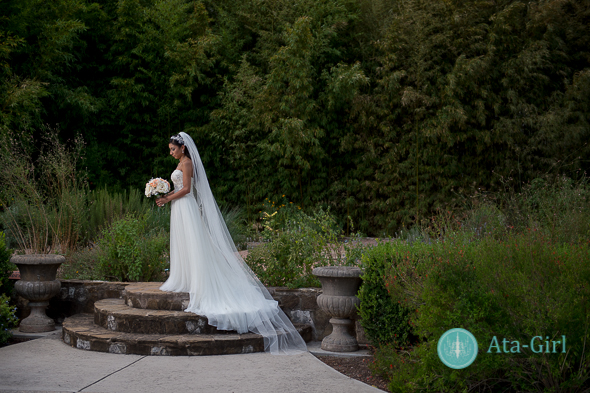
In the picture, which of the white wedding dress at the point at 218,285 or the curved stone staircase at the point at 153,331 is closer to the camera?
the curved stone staircase at the point at 153,331

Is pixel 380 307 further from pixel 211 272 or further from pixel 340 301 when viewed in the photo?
pixel 211 272

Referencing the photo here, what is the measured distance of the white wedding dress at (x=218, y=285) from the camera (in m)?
4.50

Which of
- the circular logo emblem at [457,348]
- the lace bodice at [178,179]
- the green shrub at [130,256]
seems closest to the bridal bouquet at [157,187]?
the lace bodice at [178,179]

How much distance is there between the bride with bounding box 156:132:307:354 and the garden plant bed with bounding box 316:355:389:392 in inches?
14.0

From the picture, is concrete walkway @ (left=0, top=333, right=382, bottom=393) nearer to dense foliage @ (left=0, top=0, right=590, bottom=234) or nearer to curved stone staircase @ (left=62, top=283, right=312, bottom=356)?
curved stone staircase @ (left=62, top=283, right=312, bottom=356)

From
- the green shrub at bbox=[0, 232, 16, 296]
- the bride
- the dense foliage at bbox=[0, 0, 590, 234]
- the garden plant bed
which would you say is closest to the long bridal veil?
the bride

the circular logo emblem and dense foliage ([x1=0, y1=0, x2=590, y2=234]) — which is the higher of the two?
dense foliage ([x1=0, y1=0, x2=590, y2=234])

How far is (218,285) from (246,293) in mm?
265

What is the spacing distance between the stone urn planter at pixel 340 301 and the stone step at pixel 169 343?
0.62 m

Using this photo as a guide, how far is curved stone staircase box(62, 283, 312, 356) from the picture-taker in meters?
4.30

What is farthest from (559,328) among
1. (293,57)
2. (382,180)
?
(293,57)

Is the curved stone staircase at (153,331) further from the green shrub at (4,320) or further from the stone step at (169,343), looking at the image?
the green shrub at (4,320)

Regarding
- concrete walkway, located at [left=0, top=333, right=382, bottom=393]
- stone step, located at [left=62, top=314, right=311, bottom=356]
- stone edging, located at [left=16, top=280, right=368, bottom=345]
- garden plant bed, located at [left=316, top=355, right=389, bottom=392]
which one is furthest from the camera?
stone edging, located at [left=16, top=280, right=368, bottom=345]

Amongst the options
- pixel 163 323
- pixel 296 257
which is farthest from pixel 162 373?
pixel 296 257
